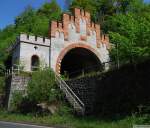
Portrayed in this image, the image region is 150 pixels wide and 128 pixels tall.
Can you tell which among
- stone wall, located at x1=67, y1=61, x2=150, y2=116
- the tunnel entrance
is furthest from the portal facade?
stone wall, located at x1=67, y1=61, x2=150, y2=116

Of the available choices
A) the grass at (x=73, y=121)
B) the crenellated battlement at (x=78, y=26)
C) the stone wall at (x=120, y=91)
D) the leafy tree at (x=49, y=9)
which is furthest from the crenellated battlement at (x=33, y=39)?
the leafy tree at (x=49, y=9)

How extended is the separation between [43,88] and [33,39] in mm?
9679

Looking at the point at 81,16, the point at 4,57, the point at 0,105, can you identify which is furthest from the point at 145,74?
the point at 4,57

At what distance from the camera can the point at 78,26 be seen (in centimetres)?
4122

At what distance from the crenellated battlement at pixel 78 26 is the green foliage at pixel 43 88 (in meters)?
8.63

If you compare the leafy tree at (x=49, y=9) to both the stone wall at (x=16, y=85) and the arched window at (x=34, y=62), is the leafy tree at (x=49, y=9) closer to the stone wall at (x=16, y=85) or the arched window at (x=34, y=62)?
the arched window at (x=34, y=62)

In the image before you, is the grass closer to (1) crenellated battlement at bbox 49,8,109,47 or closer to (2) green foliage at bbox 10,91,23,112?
(2) green foliage at bbox 10,91,23,112

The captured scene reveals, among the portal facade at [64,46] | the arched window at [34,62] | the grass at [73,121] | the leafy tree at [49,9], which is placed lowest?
the grass at [73,121]

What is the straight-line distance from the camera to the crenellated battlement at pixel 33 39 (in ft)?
124

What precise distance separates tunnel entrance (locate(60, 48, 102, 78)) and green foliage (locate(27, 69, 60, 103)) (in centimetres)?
959

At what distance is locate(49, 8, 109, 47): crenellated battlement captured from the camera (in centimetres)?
3978

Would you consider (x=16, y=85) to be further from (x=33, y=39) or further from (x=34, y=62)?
(x=33, y=39)

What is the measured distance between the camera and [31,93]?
100 feet

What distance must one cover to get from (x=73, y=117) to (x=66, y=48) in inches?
597
